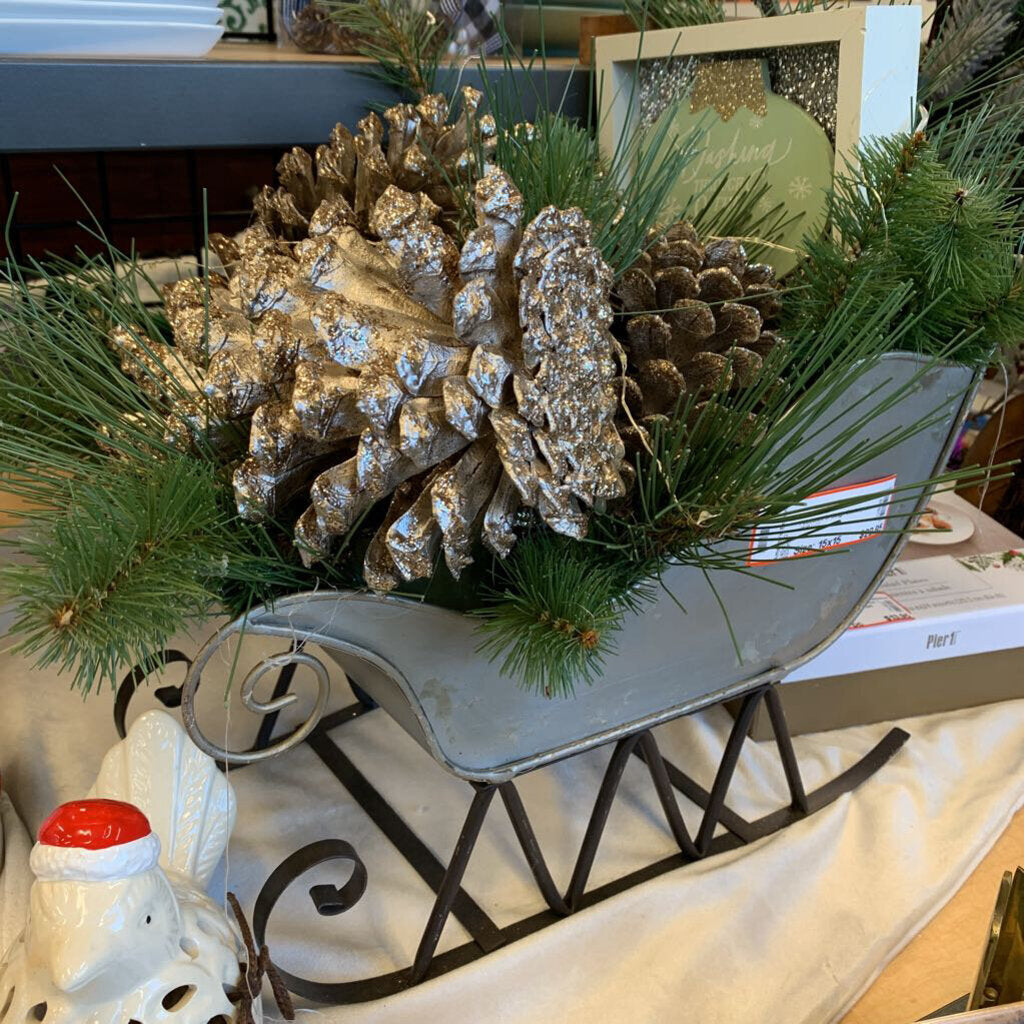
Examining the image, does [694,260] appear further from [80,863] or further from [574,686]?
[80,863]

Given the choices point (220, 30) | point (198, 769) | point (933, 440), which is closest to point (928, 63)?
point (933, 440)

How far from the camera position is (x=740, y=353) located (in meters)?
0.43

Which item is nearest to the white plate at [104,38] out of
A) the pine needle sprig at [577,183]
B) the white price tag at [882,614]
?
the pine needle sprig at [577,183]

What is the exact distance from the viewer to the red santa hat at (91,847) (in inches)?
14.4

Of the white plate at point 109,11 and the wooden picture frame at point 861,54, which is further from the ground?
the white plate at point 109,11

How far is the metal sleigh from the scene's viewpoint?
1.40ft

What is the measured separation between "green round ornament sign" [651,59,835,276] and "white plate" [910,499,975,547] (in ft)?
1.18

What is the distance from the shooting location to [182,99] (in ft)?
1.77

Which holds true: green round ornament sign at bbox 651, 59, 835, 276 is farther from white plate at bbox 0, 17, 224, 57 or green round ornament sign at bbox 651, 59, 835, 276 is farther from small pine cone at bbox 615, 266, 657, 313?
white plate at bbox 0, 17, 224, 57

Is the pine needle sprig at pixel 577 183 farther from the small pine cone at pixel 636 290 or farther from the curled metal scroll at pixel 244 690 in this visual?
the curled metal scroll at pixel 244 690

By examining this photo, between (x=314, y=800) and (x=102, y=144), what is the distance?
1.40 feet

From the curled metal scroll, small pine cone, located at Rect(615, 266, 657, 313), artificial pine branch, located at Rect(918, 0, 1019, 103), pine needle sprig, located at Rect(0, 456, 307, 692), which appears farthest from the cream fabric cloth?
artificial pine branch, located at Rect(918, 0, 1019, 103)

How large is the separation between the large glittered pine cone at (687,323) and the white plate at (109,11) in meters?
0.29

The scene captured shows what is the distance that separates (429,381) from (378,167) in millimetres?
190
